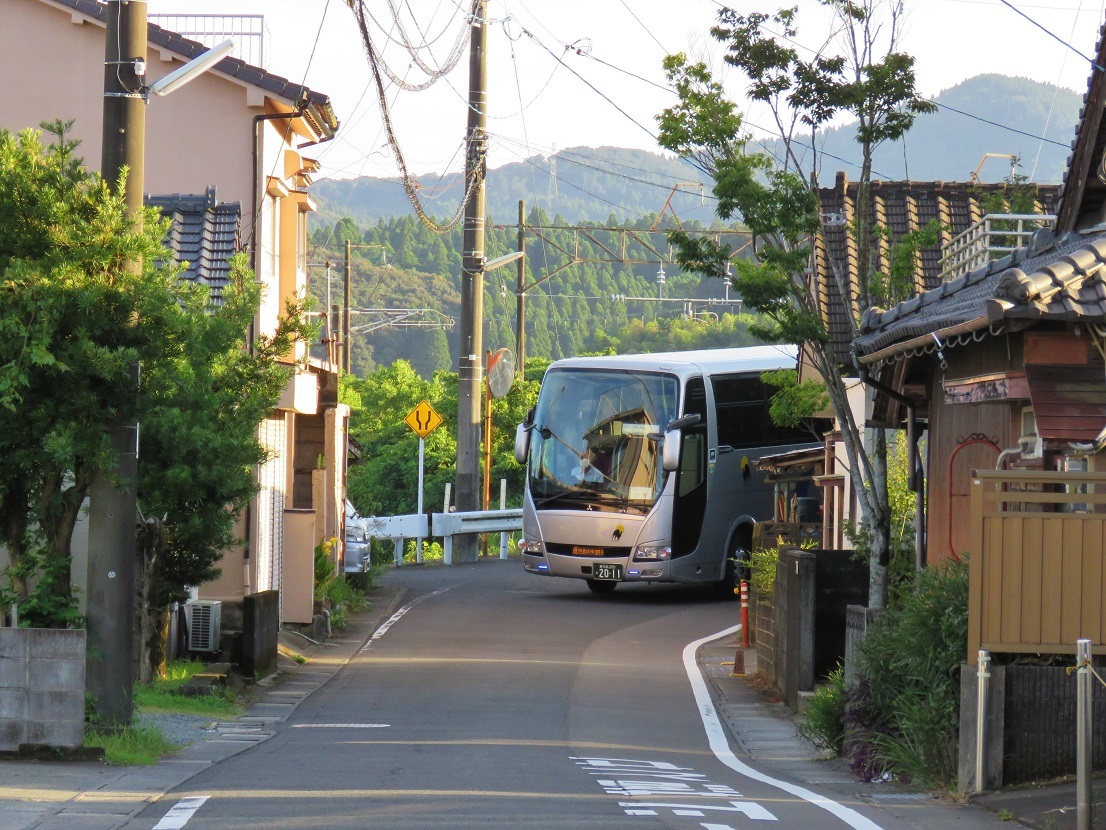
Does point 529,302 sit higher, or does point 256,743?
point 529,302

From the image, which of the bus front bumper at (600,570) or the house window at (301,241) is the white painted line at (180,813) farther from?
the bus front bumper at (600,570)

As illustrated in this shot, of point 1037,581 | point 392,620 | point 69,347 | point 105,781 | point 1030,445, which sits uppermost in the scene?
point 69,347

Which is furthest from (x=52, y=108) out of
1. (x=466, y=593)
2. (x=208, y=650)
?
(x=466, y=593)

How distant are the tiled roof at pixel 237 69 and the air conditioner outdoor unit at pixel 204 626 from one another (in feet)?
23.4

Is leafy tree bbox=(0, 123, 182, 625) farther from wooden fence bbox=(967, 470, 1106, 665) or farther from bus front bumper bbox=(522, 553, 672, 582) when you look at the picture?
bus front bumper bbox=(522, 553, 672, 582)

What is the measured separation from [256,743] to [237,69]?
10.5m

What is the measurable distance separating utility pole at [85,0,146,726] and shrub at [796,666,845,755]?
227 inches

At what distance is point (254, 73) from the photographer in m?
19.1

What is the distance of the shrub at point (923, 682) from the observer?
31.9 feet

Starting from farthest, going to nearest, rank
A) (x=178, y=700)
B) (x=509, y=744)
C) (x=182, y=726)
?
(x=178, y=700) → (x=182, y=726) → (x=509, y=744)

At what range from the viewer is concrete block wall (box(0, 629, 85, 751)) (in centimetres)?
1004

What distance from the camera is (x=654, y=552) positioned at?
2459 cm

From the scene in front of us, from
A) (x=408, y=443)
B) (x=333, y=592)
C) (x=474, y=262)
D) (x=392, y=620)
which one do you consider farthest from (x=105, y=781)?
(x=408, y=443)

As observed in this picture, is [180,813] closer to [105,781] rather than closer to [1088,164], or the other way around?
[105,781]
